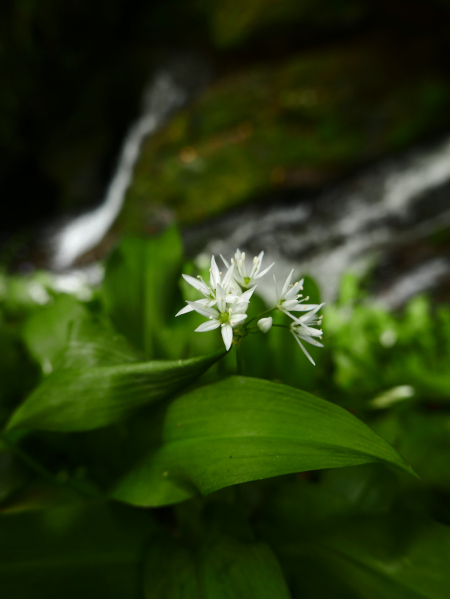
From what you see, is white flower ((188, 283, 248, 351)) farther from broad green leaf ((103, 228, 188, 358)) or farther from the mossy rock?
the mossy rock

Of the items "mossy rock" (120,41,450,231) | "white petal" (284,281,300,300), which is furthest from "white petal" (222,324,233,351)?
"mossy rock" (120,41,450,231)

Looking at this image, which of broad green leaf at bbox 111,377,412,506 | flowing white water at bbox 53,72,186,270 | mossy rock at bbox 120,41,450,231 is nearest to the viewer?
broad green leaf at bbox 111,377,412,506

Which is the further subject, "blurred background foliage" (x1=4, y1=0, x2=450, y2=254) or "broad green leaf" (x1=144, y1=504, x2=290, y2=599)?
"blurred background foliage" (x1=4, y1=0, x2=450, y2=254)

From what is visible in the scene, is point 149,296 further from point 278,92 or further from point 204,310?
point 278,92

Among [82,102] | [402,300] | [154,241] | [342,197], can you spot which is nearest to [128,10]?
[82,102]


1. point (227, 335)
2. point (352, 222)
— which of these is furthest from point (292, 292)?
point (352, 222)

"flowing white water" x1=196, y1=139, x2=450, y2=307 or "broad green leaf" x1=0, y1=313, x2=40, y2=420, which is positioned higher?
"flowing white water" x1=196, y1=139, x2=450, y2=307
